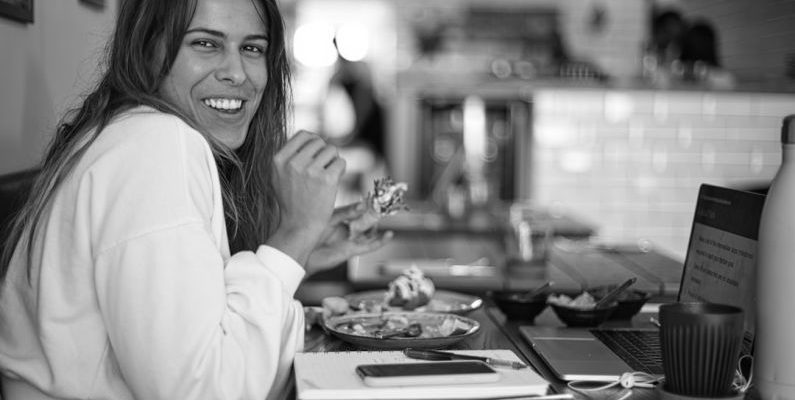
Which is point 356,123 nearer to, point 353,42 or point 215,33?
point 353,42

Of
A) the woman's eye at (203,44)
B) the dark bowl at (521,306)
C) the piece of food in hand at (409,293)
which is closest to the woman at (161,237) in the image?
the woman's eye at (203,44)

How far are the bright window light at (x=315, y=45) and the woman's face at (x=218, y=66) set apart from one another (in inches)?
363

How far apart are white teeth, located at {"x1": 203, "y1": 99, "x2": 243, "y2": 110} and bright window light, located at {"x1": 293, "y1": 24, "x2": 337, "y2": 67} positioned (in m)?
9.24

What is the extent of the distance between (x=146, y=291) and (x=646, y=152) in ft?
15.3

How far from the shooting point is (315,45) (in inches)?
436

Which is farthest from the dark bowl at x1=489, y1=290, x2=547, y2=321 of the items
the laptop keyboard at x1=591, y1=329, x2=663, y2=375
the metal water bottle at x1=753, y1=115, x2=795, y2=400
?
the metal water bottle at x1=753, y1=115, x2=795, y2=400

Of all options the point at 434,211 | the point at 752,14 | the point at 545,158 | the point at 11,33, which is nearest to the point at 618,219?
the point at 545,158

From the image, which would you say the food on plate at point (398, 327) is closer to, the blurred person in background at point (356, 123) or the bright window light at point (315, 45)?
the blurred person in background at point (356, 123)

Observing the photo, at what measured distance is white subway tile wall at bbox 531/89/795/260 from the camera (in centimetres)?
545

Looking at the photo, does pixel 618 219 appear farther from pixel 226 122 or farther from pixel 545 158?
pixel 226 122

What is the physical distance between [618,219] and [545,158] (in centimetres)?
57

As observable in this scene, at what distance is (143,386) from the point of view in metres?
1.25

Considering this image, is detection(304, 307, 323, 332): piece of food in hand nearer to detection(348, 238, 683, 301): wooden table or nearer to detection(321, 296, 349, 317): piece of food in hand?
detection(321, 296, 349, 317): piece of food in hand

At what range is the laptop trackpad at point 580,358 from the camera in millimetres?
1374
